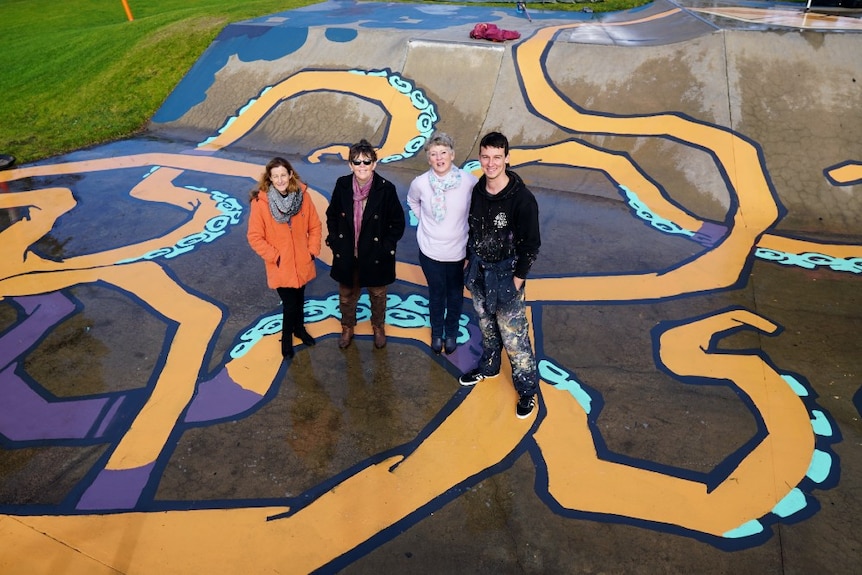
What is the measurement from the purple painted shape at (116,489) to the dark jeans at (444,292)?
2486 millimetres

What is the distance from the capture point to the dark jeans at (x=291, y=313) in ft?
15.7

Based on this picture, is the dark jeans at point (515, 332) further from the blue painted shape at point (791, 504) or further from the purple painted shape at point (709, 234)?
the purple painted shape at point (709, 234)

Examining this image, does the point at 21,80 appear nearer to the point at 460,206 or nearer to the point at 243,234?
the point at 243,234

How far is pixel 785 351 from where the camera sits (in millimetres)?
5012

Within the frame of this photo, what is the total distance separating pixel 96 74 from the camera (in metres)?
13.4

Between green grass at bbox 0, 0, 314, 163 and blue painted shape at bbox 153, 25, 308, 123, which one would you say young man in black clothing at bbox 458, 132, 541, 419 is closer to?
blue painted shape at bbox 153, 25, 308, 123

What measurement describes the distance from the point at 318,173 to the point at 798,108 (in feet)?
24.3

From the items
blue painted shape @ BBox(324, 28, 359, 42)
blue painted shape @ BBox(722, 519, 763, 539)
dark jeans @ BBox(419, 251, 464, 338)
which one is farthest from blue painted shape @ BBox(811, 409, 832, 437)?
blue painted shape @ BBox(324, 28, 359, 42)

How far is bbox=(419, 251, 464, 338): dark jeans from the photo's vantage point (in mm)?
4539

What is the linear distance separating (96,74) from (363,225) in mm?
12503

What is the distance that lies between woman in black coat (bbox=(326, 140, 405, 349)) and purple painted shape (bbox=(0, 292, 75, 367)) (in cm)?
316

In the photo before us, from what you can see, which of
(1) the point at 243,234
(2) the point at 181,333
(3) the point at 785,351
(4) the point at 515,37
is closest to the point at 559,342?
(3) the point at 785,351

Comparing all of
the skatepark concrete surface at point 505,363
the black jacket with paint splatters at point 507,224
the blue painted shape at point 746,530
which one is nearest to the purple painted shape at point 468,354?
the skatepark concrete surface at point 505,363

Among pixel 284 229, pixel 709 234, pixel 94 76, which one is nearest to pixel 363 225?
pixel 284 229
